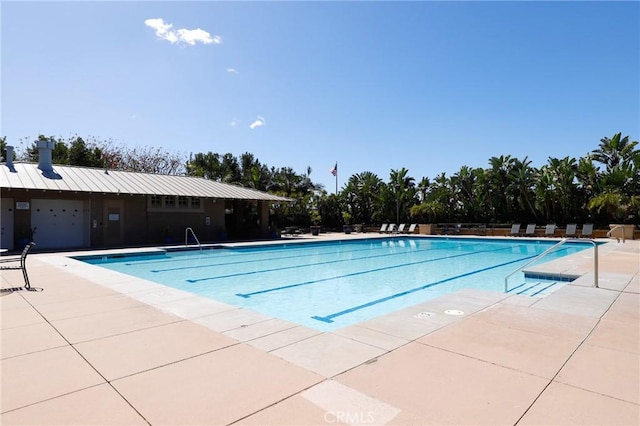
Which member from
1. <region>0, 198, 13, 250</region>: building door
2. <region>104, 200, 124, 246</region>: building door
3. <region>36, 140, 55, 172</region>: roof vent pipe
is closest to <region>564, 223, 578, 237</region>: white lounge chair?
<region>104, 200, 124, 246</region>: building door

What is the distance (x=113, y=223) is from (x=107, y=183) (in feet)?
5.89

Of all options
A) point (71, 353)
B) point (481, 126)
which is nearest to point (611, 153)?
point (481, 126)

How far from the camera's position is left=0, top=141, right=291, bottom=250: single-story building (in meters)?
14.5

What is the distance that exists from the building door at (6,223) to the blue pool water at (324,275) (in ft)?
14.0

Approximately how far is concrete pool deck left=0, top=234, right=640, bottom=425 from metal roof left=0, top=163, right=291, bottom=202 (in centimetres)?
1100

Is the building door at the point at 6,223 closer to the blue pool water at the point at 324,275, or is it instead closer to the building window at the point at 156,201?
the blue pool water at the point at 324,275

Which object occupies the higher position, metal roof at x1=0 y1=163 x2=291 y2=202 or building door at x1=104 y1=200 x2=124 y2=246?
metal roof at x1=0 y1=163 x2=291 y2=202

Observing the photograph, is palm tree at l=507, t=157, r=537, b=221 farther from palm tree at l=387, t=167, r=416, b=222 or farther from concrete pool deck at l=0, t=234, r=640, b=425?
concrete pool deck at l=0, t=234, r=640, b=425

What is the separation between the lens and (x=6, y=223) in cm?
1430

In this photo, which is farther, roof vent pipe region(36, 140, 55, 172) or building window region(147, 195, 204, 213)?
building window region(147, 195, 204, 213)

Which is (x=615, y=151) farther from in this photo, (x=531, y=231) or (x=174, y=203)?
(x=174, y=203)

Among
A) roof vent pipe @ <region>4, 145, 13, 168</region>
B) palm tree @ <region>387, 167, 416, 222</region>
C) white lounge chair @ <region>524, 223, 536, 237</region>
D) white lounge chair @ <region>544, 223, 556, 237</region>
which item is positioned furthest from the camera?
palm tree @ <region>387, 167, 416, 222</region>

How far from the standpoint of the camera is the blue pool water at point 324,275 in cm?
750

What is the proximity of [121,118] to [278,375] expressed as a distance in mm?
28194
